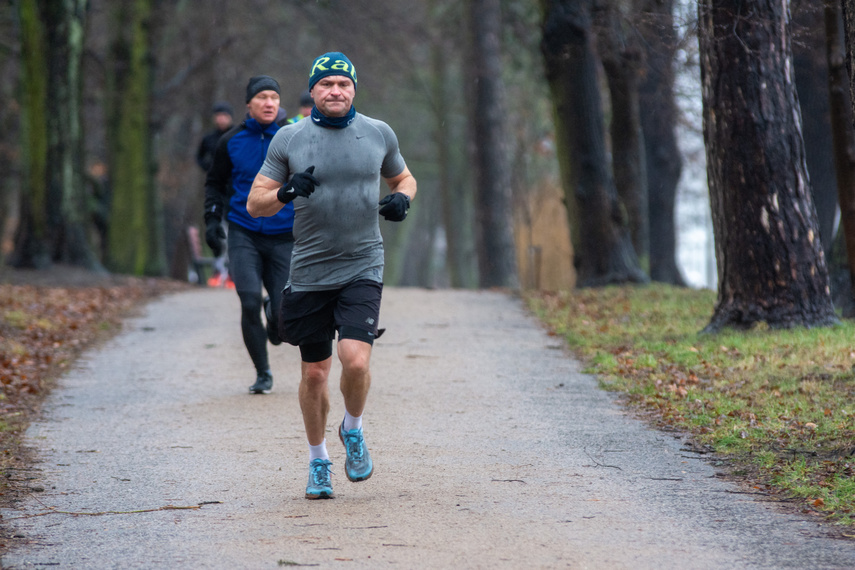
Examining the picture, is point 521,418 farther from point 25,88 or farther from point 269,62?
point 269,62

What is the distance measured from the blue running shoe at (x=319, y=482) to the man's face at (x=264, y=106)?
3447 millimetres

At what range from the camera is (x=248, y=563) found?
14.5ft

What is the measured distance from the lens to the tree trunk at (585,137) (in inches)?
645

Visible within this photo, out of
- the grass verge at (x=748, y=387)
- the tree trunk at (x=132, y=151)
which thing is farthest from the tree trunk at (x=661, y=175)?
Answer: the tree trunk at (x=132, y=151)

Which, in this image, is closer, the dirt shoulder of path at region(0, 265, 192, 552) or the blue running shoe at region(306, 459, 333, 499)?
the blue running shoe at region(306, 459, 333, 499)

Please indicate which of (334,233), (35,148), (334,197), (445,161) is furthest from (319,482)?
(445,161)

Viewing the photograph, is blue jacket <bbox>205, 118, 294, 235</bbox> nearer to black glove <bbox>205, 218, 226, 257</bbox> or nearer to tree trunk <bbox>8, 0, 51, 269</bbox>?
black glove <bbox>205, 218, 226, 257</bbox>

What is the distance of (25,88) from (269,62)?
13.4 meters

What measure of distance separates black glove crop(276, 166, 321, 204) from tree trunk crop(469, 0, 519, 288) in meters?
20.6

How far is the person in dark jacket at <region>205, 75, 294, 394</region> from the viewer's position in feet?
27.1

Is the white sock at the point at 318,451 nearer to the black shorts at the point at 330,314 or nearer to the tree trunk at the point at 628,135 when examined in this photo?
the black shorts at the point at 330,314

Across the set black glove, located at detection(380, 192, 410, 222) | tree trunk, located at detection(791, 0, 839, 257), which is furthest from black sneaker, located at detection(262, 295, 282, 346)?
tree trunk, located at detection(791, 0, 839, 257)

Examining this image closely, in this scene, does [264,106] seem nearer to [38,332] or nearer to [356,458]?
[356,458]

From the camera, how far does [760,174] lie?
10.5m
